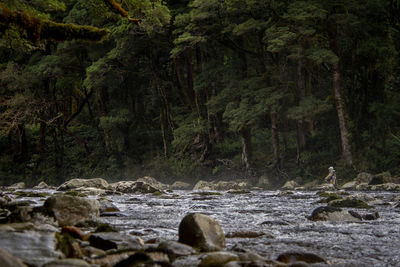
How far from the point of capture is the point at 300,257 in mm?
4438

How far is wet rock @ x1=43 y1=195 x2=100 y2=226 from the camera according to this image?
21.3 ft

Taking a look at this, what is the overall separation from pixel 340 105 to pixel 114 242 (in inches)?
634

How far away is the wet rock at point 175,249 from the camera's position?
4.46 meters

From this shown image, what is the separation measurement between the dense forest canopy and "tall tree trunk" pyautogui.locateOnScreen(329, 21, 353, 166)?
47 mm

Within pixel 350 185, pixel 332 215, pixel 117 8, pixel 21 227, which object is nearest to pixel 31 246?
pixel 21 227

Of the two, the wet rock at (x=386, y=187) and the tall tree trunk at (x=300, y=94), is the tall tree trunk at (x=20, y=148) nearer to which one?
the tall tree trunk at (x=300, y=94)

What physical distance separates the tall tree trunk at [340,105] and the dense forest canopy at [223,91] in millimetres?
47

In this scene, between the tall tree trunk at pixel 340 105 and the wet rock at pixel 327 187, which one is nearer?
the wet rock at pixel 327 187

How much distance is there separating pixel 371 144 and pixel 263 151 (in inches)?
231

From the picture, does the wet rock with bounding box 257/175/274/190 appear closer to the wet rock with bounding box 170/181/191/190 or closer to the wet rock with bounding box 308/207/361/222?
the wet rock with bounding box 170/181/191/190

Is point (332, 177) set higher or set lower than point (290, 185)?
higher

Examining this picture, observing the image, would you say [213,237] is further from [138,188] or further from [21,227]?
[138,188]

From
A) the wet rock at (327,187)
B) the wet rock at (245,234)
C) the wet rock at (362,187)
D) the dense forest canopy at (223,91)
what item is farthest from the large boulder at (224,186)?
the wet rock at (245,234)

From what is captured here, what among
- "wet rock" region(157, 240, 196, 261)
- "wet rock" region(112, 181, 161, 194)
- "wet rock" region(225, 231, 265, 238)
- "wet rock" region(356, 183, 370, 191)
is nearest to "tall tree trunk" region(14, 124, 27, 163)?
"wet rock" region(112, 181, 161, 194)
